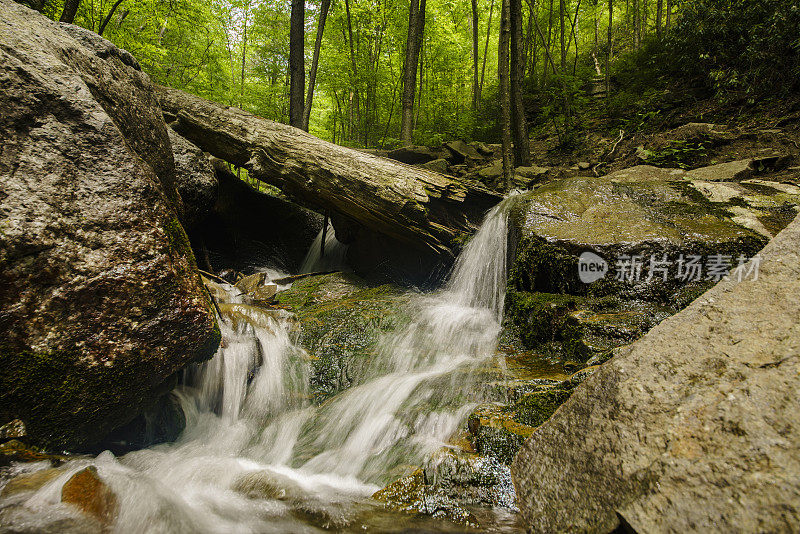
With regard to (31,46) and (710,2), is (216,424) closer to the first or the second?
(31,46)

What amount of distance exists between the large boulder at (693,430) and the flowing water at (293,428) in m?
0.98

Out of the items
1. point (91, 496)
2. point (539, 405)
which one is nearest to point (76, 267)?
point (91, 496)

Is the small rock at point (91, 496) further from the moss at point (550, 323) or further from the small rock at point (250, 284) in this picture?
the small rock at point (250, 284)

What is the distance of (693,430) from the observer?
5.04 ft

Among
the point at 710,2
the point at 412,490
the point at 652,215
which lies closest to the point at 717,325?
the point at 412,490

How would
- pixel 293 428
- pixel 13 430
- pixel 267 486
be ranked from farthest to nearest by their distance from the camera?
pixel 293 428
pixel 267 486
pixel 13 430

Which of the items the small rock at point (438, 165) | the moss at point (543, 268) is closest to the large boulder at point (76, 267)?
the moss at point (543, 268)

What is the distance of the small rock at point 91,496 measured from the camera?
6.13 feet

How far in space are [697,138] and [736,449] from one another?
9.26 metres

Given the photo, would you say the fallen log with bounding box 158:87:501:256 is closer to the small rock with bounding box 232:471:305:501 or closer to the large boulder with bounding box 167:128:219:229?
the large boulder with bounding box 167:128:219:229

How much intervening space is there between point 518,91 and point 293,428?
970cm

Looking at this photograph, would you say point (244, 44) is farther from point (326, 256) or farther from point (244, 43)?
point (326, 256)

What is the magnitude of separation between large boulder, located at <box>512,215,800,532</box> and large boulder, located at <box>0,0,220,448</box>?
9.31ft

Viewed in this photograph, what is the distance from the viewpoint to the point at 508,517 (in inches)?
76.9
